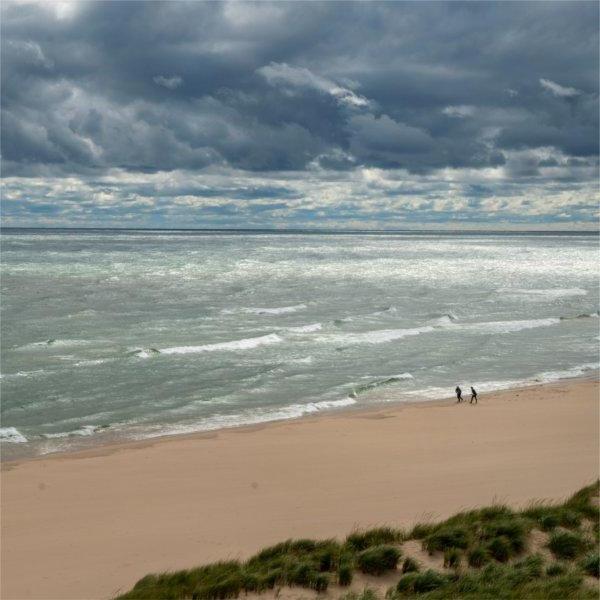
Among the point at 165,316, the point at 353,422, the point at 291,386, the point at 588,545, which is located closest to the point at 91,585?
the point at 588,545

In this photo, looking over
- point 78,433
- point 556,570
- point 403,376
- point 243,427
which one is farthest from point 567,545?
point 403,376

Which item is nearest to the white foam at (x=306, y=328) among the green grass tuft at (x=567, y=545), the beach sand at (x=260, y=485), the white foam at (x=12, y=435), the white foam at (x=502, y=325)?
the white foam at (x=502, y=325)

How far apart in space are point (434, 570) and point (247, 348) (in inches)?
855

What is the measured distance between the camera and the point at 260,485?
615 inches

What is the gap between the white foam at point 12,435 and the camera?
18844 mm

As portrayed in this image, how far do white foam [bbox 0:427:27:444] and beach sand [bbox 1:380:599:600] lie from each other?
1965 mm

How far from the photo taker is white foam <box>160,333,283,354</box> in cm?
3030

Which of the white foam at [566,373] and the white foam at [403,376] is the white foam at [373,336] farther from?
the white foam at [566,373]

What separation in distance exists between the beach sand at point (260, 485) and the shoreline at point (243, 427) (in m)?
0.19

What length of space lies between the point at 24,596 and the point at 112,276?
5717 centimetres

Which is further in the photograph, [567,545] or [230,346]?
[230,346]

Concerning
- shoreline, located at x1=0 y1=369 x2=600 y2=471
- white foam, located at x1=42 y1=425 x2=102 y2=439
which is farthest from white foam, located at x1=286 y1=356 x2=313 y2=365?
white foam, located at x1=42 y1=425 x2=102 y2=439

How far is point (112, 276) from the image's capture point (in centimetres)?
6575

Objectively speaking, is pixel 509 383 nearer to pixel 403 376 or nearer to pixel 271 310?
pixel 403 376
